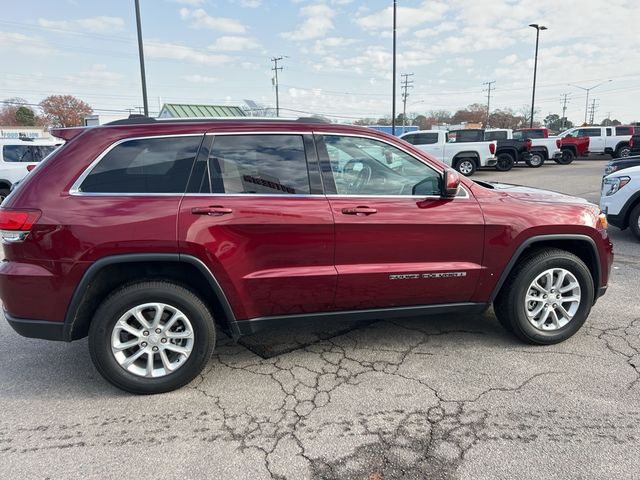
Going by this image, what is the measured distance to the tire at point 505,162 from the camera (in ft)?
68.8

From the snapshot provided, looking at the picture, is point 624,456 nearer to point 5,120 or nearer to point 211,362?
point 211,362

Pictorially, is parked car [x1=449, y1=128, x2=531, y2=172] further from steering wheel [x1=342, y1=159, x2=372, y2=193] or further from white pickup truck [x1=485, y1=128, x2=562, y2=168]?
steering wheel [x1=342, y1=159, x2=372, y2=193]

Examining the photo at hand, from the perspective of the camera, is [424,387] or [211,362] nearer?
[424,387]

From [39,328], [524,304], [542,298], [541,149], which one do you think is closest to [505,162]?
[541,149]

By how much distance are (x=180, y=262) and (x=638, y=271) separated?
18.1 feet

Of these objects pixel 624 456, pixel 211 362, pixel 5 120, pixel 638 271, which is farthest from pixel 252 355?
pixel 5 120

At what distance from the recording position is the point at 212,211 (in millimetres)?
2945

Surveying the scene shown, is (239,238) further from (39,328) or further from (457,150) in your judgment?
(457,150)

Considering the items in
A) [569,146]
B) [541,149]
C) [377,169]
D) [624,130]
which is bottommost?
[377,169]

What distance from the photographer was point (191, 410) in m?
2.91

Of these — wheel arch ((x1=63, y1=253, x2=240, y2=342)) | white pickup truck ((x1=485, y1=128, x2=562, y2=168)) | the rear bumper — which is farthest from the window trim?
white pickup truck ((x1=485, y1=128, x2=562, y2=168))

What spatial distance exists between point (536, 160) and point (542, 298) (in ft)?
71.6

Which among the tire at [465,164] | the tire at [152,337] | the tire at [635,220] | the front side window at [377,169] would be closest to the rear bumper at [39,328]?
the tire at [152,337]

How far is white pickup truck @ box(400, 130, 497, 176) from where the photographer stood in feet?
60.9
